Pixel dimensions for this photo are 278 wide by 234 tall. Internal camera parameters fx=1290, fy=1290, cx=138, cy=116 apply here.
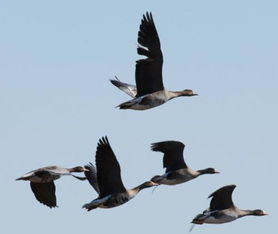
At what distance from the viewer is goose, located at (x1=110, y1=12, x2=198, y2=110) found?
136ft

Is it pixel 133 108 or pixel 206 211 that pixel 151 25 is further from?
pixel 206 211

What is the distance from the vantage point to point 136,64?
41.6m

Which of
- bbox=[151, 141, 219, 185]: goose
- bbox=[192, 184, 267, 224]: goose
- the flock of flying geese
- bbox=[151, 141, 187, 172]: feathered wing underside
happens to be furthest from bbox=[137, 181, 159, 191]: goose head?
bbox=[192, 184, 267, 224]: goose

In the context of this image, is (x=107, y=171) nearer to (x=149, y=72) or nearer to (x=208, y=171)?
(x=149, y=72)

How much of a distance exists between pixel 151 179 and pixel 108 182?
3624 millimetres

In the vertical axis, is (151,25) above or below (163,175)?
above

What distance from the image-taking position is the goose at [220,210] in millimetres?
42822

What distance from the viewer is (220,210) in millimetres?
43094

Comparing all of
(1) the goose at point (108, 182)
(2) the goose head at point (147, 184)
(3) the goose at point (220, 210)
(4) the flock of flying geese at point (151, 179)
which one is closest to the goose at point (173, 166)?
(4) the flock of flying geese at point (151, 179)

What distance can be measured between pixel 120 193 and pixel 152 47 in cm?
479

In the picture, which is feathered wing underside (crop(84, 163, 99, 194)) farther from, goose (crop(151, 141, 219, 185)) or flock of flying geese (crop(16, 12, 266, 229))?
goose (crop(151, 141, 219, 185))

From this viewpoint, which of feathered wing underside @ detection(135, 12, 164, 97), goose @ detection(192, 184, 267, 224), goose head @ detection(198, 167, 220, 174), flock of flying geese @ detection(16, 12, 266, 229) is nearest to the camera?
flock of flying geese @ detection(16, 12, 266, 229)

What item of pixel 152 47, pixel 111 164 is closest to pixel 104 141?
pixel 111 164

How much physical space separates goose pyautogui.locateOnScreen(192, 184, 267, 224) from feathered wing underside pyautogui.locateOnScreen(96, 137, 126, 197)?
3335 mm
